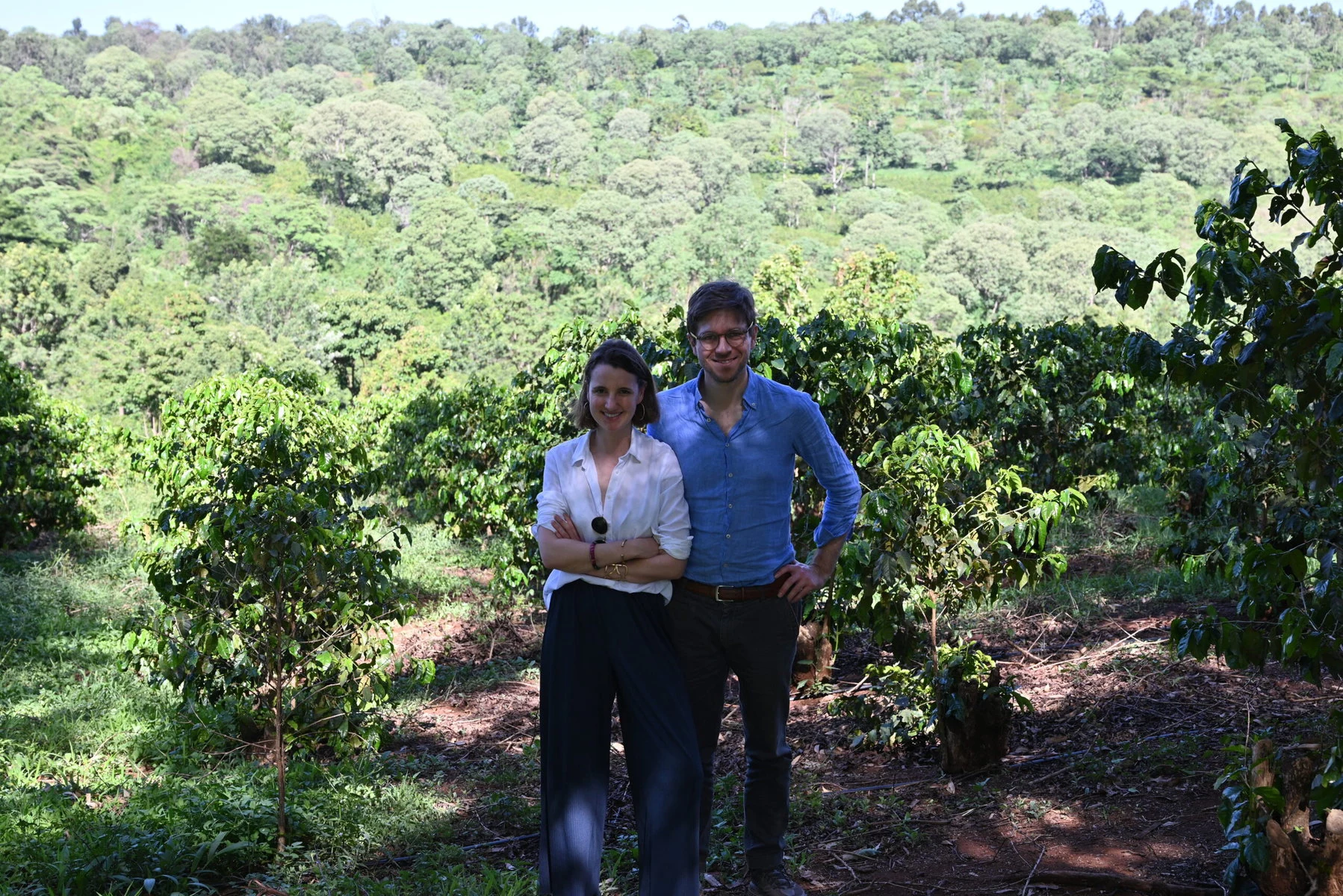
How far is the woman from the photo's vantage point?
2.70 meters

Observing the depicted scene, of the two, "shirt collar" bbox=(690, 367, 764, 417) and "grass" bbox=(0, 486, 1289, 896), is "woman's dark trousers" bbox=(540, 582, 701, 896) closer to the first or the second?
"shirt collar" bbox=(690, 367, 764, 417)

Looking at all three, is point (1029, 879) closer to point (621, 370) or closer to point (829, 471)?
point (829, 471)

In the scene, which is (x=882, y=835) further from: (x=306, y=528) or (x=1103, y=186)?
(x=1103, y=186)

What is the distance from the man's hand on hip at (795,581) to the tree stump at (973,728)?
138 centimetres

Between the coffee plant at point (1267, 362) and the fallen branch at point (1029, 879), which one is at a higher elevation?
the coffee plant at point (1267, 362)

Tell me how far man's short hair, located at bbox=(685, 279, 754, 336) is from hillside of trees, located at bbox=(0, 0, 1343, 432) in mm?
21369

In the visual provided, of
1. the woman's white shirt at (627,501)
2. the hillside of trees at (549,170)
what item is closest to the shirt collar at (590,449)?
the woman's white shirt at (627,501)

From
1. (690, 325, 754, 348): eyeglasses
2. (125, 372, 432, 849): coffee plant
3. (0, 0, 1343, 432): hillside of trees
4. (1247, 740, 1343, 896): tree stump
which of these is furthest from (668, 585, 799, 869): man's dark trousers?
(0, 0, 1343, 432): hillside of trees

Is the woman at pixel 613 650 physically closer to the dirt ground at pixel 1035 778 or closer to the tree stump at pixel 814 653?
the dirt ground at pixel 1035 778

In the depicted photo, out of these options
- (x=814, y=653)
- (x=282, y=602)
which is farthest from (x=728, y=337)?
(x=814, y=653)

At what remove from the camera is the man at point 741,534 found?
9.53 ft

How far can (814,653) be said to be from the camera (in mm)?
5828

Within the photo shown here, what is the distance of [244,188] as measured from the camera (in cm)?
8562

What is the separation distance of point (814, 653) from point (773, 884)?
2.75 meters
